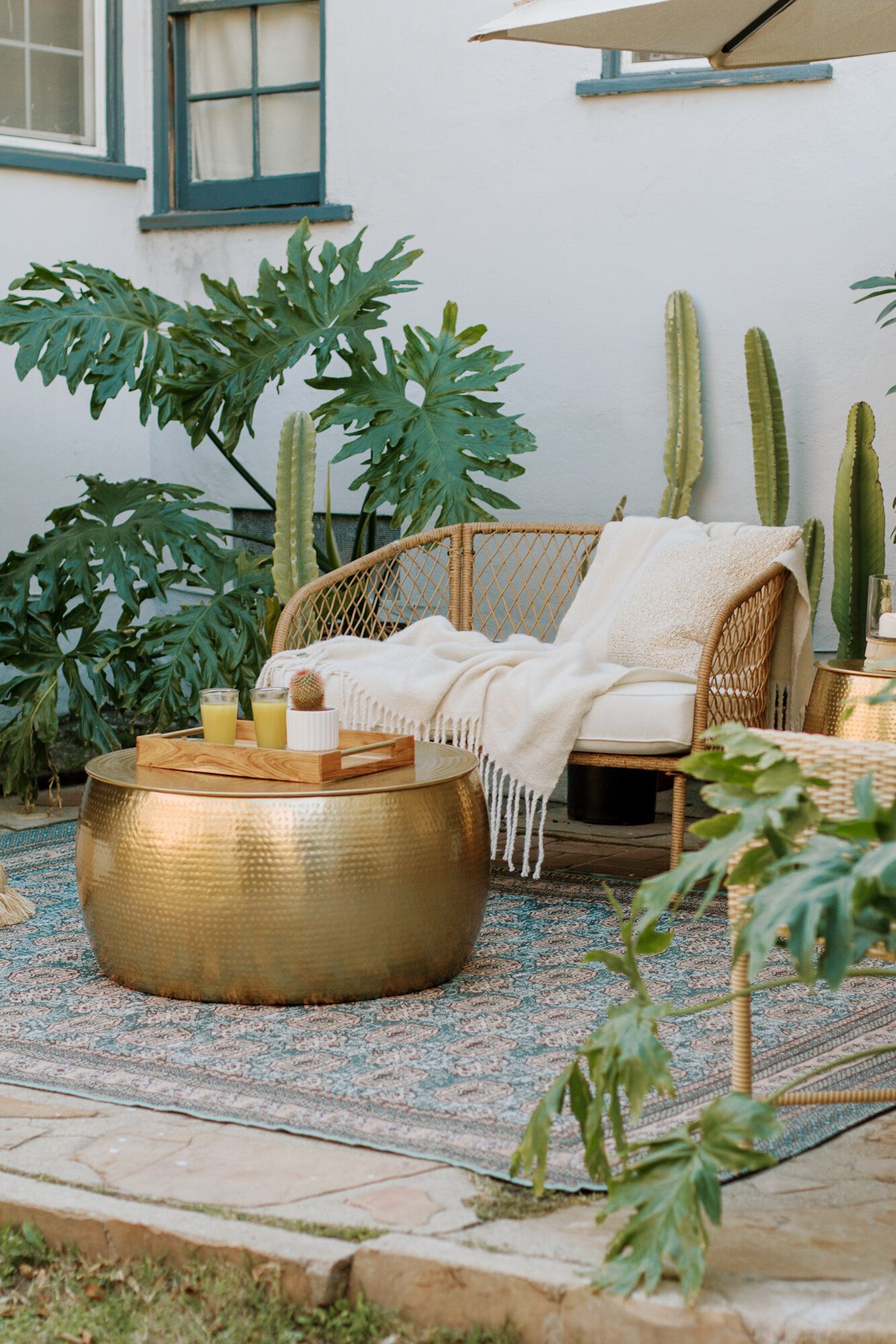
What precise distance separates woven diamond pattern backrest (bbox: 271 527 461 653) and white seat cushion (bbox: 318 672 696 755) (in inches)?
36.3

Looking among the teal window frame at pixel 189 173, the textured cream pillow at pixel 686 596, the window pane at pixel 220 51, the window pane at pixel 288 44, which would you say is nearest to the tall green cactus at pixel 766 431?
the textured cream pillow at pixel 686 596

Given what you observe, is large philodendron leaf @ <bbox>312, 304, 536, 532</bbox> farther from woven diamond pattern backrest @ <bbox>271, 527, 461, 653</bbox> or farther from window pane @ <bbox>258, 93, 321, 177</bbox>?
window pane @ <bbox>258, 93, 321, 177</bbox>

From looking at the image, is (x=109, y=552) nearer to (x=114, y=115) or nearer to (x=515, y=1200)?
(x=114, y=115)

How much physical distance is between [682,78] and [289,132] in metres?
1.61

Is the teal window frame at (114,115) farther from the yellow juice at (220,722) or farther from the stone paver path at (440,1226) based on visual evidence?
the stone paver path at (440,1226)

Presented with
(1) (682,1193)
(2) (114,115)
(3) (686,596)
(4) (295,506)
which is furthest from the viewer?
(2) (114,115)

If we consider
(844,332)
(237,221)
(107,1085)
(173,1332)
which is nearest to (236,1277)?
(173,1332)

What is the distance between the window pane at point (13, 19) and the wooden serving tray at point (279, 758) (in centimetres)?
351

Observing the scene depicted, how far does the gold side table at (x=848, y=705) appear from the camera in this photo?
3.58m

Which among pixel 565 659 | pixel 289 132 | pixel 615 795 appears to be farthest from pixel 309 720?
pixel 289 132

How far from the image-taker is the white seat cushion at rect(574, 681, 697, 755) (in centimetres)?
363

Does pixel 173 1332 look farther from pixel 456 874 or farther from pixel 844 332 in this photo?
pixel 844 332

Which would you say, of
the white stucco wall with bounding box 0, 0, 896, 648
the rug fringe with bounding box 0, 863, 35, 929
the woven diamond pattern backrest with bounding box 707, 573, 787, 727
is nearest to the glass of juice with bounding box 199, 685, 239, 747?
the rug fringe with bounding box 0, 863, 35, 929

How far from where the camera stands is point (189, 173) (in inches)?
237
